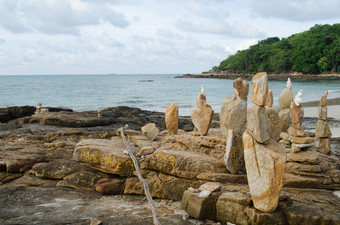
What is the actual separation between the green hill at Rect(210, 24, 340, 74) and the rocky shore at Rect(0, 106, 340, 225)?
68.3 metres

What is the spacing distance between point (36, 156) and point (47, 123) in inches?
248

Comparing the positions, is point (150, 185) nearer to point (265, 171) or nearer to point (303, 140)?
point (265, 171)

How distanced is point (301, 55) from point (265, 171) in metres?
75.3

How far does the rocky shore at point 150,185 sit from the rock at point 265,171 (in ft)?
0.65

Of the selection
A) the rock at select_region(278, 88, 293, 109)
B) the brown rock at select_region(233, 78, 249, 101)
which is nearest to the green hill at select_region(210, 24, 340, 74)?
the rock at select_region(278, 88, 293, 109)

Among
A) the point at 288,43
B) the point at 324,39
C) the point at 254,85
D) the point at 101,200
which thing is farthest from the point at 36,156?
the point at 288,43

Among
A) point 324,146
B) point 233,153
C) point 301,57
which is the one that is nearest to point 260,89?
point 233,153

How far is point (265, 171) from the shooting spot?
4.79 meters

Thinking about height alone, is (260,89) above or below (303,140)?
above

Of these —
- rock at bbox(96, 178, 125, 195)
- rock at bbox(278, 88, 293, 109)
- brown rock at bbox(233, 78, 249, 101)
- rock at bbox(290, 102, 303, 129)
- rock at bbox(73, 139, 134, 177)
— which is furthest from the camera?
rock at bbox(278, 88, 293, 109)

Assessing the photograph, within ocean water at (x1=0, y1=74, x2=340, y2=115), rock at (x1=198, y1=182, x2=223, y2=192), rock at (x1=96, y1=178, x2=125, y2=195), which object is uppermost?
rock at (x1=198, y1=182, x2=223, y2=192)

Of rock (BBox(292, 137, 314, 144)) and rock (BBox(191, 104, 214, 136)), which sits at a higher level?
rock (BBox(191, 104, 214, 136))

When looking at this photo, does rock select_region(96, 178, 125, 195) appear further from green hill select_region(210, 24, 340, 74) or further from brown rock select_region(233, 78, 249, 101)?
green hill select_region(210, 24, 340, 74)

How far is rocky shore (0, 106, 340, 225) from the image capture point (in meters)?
5.09
